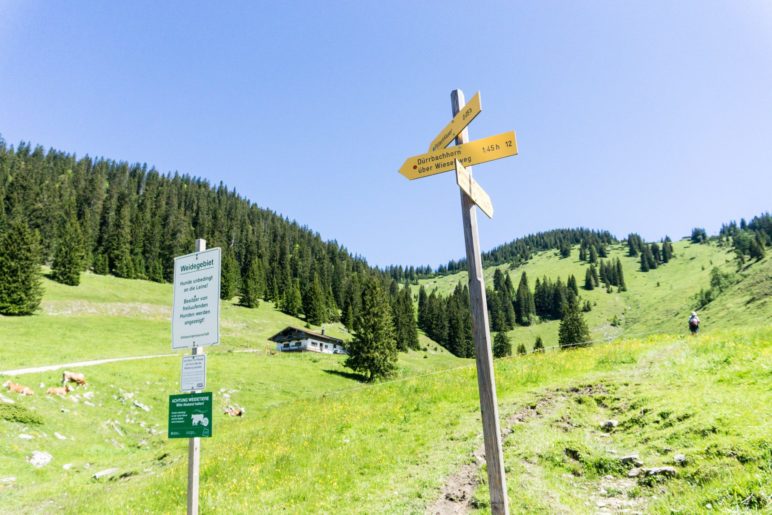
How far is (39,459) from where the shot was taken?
1977 centimetres

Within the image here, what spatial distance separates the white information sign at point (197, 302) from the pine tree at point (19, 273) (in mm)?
72283

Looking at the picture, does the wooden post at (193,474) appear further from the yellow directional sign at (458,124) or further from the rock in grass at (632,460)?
the rock in grass at (632,460)

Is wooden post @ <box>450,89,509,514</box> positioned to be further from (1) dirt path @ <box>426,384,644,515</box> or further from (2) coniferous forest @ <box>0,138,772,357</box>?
(2) coniferous forest @ <box>0,138,772,357</box>

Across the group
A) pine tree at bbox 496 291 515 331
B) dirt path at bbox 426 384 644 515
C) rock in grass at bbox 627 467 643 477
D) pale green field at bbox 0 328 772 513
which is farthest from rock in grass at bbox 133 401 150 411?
pine tree at bbox 496 291 515 331

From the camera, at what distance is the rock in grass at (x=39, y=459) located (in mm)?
19336

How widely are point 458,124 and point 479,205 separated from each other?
1182 millimetres

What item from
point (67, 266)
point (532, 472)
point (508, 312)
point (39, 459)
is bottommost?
point (39, 459)

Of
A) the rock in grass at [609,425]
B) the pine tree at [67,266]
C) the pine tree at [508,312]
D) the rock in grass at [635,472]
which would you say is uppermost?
the pine tree at [67,266]

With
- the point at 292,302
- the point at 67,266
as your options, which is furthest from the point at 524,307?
the point at 67,266

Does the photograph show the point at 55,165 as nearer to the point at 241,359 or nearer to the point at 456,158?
the point at 241,359

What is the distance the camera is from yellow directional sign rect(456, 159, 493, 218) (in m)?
5.48

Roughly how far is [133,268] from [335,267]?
73853 millimetres

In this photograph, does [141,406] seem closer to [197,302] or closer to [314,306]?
[197,302]

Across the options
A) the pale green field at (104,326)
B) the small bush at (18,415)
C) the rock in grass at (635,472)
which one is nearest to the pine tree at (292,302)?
the pale green field at (104,326)
